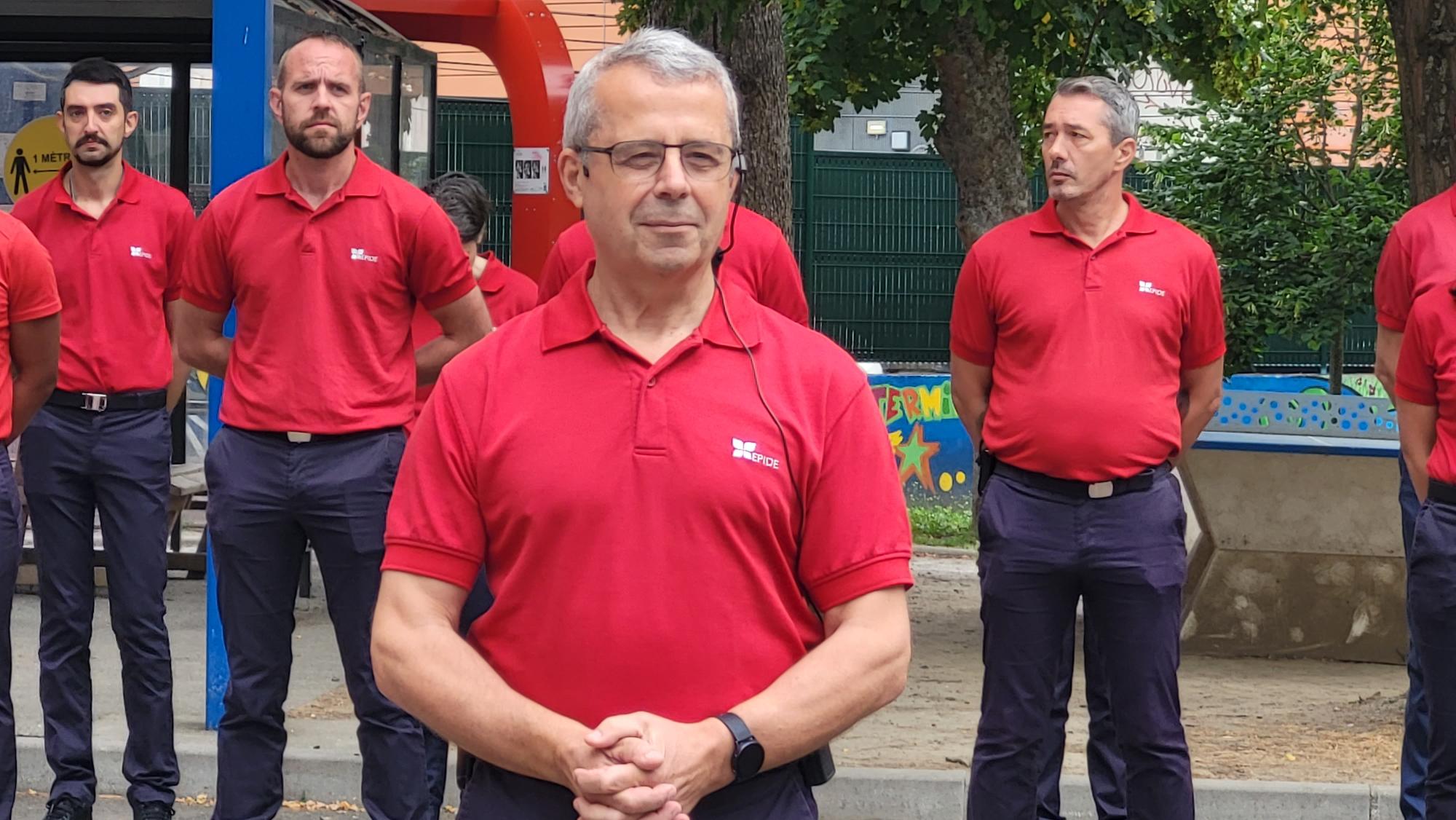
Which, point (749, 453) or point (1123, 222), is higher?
point (1123, 222)

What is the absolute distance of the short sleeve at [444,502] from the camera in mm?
2664

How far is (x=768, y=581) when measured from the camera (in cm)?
265

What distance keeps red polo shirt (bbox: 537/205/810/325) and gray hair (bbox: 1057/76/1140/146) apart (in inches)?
35.8

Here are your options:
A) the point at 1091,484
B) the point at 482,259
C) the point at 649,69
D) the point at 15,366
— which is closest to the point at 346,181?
the point at 15,366

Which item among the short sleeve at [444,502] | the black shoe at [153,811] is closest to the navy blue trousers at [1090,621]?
the black shoe at [153,811]

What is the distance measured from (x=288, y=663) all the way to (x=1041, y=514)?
205cm

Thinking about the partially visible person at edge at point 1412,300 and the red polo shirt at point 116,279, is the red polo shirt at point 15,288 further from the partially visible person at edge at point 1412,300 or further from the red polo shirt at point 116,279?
the partially visible person at edge at point 1412,300

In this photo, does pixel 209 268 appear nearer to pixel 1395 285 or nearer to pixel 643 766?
pixel 1395 285

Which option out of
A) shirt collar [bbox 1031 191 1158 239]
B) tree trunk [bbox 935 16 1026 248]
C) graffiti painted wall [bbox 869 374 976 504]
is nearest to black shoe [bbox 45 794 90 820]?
shirt collar [bbox 1031 191 1158 239]

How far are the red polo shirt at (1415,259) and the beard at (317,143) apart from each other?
113 inches

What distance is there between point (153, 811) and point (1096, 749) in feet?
9.23

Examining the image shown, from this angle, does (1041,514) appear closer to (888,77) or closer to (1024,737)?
(1024,737)

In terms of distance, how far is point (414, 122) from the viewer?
11008 mm

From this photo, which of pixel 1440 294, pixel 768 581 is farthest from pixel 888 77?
pixel 768 581
